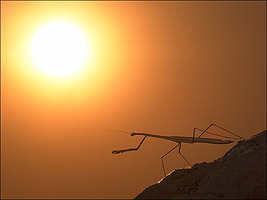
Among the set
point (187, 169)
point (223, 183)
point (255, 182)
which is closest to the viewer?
point (255, 182)

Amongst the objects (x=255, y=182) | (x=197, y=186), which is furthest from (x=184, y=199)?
(x=255, y=182)

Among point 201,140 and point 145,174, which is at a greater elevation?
point 145,174

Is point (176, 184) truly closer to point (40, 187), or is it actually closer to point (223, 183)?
point (223, 183)

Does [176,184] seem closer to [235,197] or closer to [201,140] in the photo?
[235,197]

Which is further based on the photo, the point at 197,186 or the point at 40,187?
the point at 40,187

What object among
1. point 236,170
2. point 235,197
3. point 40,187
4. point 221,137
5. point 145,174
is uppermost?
point 40,187

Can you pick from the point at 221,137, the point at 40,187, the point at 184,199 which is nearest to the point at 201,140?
the point at 221,137

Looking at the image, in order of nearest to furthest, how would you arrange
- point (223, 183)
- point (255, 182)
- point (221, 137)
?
point (255, 182) → point (223, 183) → point (221, 137)
